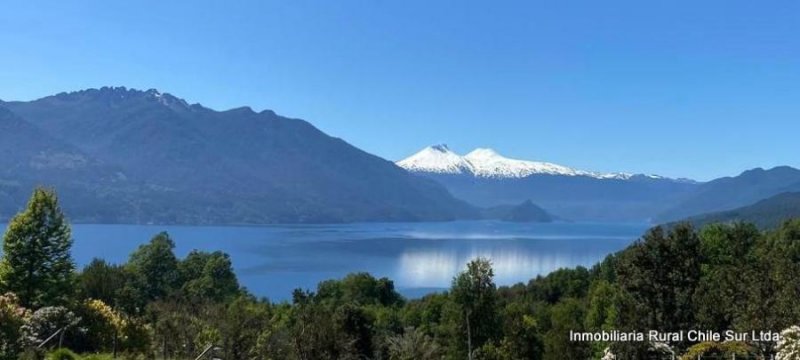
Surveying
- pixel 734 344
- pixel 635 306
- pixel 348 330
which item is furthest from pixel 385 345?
pixel 734 344

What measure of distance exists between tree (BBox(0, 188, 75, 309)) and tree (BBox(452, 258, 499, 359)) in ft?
85.2

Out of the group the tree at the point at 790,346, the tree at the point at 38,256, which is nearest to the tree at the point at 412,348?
the tree at the point at 790,346

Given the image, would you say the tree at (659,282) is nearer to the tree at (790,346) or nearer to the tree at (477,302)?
the tree at (790,346)

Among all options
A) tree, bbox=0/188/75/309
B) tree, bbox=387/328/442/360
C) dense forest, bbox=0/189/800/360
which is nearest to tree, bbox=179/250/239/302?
dense forest, bbox=0/189/800/360

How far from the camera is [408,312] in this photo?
250 ft

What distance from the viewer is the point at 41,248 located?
129 feet

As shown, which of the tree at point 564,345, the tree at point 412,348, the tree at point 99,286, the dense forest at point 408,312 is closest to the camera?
the dense forest at point 408,312

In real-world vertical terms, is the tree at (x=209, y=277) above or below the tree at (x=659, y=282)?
below

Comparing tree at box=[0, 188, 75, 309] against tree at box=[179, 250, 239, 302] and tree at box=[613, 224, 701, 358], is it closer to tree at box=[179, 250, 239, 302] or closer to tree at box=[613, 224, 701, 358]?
tree at box=[613, 224, 701, 358]

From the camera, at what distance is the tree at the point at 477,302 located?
44.9 metres

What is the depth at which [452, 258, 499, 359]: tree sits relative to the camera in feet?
147

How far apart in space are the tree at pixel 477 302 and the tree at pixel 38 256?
26.0 meters

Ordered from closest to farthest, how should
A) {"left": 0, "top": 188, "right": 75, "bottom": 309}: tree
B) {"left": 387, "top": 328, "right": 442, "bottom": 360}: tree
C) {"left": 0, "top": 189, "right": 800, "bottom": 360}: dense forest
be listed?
1. {"left": 0, "top": 189, "right": 800, "bottom": 360}: dense forest
2. {"left": 387, "top": 328, "right": 442, "bottom": 360}: tree
3. {"left": 0, "top": 188, "right": 75, "bottom": 309}: tree

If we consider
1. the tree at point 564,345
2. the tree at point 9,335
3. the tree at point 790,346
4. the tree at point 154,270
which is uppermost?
the tree at point 790,346
